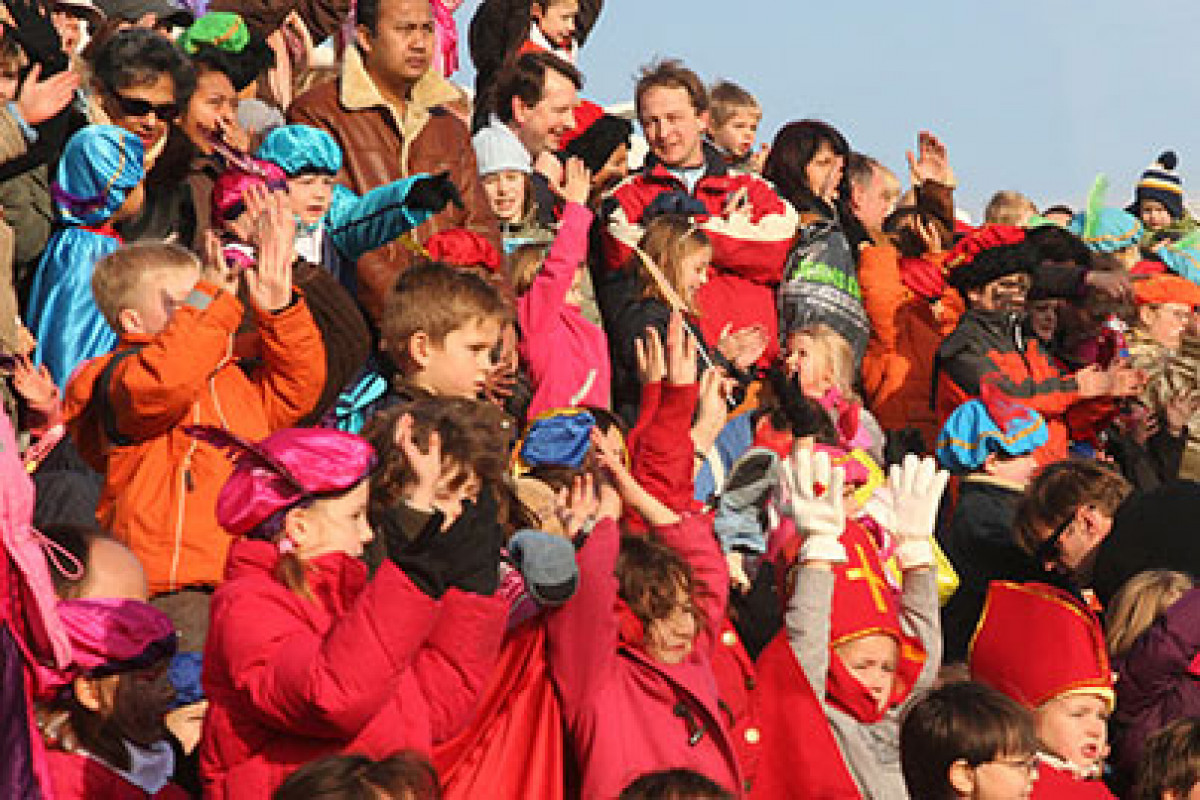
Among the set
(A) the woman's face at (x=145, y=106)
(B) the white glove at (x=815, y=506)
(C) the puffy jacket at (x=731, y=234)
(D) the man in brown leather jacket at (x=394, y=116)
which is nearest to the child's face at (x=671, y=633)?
(B) the white glove at (x=815, y=506)

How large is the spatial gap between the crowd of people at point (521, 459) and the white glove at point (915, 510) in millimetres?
21

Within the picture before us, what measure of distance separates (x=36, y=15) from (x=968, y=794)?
486 cm

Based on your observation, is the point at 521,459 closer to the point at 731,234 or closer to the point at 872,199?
the point at 731,234

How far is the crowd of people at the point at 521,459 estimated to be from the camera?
556 centimetres

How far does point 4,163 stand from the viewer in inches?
342

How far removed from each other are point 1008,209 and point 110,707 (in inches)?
399

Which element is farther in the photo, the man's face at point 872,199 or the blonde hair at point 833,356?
the man's face at point 872,199

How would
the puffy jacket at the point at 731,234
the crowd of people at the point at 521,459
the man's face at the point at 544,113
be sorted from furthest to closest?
the man's face at the point at 544,113 < the puffy jacket at the point at 731,234 < the crowd of people at the point at 521,459

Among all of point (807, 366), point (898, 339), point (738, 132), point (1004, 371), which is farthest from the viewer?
point (738, 132)

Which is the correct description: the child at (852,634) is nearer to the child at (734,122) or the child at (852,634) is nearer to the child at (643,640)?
the child at (643,640)

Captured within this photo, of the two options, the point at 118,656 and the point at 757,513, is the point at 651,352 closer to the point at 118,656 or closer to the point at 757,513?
the point at 757,513

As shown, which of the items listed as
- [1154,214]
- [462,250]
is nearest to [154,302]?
[462,250]

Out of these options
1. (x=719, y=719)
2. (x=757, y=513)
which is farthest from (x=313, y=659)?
(x=757, y=513)

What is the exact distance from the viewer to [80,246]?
8.90 m
